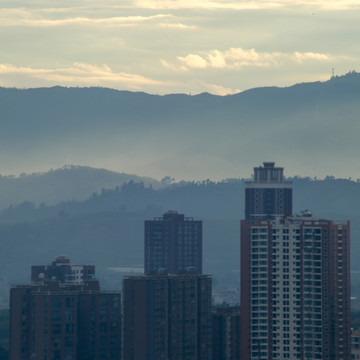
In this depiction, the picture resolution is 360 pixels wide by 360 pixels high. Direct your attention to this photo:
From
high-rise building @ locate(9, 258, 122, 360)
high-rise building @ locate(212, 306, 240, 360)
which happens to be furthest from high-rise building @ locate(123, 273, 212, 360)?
high-rise building @ locate(9, 258, 122, 360)

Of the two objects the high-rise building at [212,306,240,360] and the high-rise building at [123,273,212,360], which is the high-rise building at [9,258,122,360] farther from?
the high-rise building at [212,306,240,360]

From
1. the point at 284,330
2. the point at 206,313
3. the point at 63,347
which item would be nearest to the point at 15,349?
the point at 63,347

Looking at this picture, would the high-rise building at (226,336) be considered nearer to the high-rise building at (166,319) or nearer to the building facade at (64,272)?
the high-rise building at (166,319)

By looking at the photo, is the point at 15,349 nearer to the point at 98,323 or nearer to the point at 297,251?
the point at 98,323

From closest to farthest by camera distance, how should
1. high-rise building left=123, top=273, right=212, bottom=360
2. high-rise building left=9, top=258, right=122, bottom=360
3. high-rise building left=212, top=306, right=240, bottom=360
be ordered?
high-rise building left=123, top=273, right=212, bottom=360
high-rise building left=212, top=306, right=240, bottom=360
high-rise building left=9, top=258, right=122, bottom=360

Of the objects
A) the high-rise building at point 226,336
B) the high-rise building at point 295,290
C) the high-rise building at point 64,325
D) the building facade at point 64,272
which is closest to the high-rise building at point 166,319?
the high-rise building at point 226,336

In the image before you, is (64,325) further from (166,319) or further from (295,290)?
(295,290)
